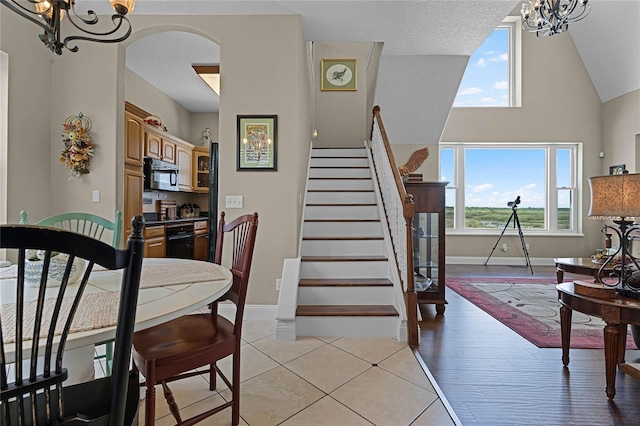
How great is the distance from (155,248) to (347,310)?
301cm

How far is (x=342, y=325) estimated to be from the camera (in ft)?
8.57

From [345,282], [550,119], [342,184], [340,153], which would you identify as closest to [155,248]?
[342,184]

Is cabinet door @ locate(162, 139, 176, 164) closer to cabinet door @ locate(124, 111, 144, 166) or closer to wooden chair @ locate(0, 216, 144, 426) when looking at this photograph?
cabinet door @ locate(124, 111, 144, 166)

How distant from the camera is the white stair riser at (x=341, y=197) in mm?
4141

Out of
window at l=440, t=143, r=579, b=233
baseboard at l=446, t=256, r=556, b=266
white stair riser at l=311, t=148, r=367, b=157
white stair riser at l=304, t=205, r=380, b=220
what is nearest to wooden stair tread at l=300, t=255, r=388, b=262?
white stair riser at l=304, t=205, r=380, b=220

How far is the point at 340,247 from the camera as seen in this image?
336 centimetres

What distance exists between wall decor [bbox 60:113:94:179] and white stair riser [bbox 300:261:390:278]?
7.79ft

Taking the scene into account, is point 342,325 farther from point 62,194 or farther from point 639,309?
point 62,194

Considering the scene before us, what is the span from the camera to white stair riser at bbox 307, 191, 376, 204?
163 inches

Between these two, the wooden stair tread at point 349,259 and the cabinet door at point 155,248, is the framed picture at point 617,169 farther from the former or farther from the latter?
the cabinet door at point 155,248

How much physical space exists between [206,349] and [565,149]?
7668 millimetres

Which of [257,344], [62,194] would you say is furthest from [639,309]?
[62,194]

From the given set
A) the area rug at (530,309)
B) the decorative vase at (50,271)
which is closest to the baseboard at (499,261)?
the area rug at (530,309)

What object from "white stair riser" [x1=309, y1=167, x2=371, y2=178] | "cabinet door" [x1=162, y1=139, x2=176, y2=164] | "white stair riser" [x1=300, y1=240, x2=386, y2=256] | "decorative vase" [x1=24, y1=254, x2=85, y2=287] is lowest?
"white stair riser" [x1=300, y1=240, x2=386, y2=256]
